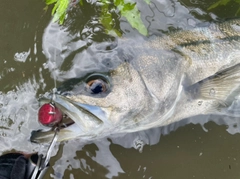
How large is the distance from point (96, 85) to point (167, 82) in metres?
0.46

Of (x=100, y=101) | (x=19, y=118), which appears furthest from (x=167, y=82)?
(x=19, y=118)

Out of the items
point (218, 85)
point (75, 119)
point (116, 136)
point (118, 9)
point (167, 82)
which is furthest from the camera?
point (118, 9)

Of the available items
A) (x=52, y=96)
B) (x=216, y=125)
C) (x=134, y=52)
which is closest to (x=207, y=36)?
(x=134, y=52)

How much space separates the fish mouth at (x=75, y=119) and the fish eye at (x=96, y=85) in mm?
89

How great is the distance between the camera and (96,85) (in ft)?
6.84

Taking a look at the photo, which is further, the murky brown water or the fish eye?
the murky brown water

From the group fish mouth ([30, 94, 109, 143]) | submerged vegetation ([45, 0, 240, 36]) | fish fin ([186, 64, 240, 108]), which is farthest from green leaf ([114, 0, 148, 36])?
fish mouth ([30, 94, 109, 143])

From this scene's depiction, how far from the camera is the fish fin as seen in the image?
2387mm

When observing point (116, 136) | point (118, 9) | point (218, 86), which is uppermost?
point (118, 9)

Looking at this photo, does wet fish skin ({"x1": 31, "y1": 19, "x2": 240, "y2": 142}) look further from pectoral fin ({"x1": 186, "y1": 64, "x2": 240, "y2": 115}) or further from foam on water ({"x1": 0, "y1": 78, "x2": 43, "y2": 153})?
foam on water ({"x1": 0, "y1": 78, "x2": 43, "y2": 153})

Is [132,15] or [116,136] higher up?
[132,15]

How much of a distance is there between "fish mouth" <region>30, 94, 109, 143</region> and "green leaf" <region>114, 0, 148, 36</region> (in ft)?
2.20

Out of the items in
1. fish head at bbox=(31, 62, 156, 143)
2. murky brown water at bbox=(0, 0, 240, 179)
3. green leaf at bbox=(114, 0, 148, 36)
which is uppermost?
green leaf at bbox=(114, 0, 148, 36)

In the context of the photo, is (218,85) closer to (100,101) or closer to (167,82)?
(167,82)
